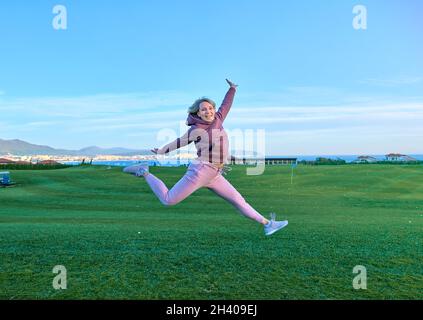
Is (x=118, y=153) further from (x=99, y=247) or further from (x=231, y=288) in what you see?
(x=231, y=288)

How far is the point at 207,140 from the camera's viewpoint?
516cm

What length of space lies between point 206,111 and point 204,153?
0.50 meters

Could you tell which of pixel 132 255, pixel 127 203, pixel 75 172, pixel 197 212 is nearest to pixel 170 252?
pixel 132 255

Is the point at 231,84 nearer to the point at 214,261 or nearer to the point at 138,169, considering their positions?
the point at 138,169

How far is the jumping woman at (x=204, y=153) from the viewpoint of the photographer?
201 inches

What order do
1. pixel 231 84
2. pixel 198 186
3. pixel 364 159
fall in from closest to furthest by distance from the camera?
pixel 198 186 < pixel 231 84 < pixel 364 159

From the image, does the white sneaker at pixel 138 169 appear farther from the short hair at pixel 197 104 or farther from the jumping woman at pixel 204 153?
Result: the short hair at pixel 197 104

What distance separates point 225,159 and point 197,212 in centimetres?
1047

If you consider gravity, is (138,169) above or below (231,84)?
below

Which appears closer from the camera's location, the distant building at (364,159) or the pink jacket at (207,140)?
the pink jacket at (207,140)

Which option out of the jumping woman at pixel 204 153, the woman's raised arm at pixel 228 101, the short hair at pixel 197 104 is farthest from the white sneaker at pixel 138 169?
the woman's raised arm at pixel 228 101

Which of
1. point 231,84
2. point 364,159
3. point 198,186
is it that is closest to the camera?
point 198,186

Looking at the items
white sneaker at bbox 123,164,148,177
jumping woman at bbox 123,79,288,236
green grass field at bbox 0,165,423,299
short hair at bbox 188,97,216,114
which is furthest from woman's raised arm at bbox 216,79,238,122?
green grass field at bbox 0,165,423,299

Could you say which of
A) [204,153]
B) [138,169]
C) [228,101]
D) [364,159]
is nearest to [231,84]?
[228,101]
